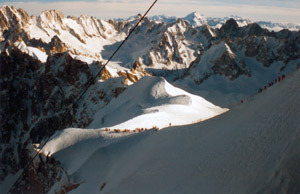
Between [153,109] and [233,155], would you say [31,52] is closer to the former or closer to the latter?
[153,109]

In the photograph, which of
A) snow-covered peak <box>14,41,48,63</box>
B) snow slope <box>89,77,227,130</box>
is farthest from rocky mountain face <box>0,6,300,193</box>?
snow slope <box>89,77,227,130</box>

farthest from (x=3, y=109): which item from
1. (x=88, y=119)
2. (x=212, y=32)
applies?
(x=212, y=32)

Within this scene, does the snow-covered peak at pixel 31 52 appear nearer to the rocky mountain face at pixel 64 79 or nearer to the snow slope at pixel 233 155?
the rocky mountain face at pixel 64 79

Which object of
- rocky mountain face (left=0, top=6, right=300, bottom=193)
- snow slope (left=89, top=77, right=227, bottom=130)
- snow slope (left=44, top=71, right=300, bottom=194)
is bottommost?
rocky mountain face (left=0, top=6, right=300, bottom=193)

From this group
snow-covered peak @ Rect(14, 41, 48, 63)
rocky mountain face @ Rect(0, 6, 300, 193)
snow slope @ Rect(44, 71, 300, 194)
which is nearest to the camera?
snow slope @ Rect(44, 71, 300, 194)

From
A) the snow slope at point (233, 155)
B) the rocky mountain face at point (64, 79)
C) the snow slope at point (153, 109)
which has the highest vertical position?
the snow slope at point (233, 155)

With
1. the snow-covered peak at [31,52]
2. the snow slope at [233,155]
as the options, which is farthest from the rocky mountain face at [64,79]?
the snow slope at [233,155]

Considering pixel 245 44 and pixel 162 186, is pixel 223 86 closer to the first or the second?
pixel 245 44

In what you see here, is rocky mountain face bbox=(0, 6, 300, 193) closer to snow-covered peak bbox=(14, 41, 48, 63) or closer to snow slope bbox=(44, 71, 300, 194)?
snow-covered peak bbox=(14, 41, 48, 63)
